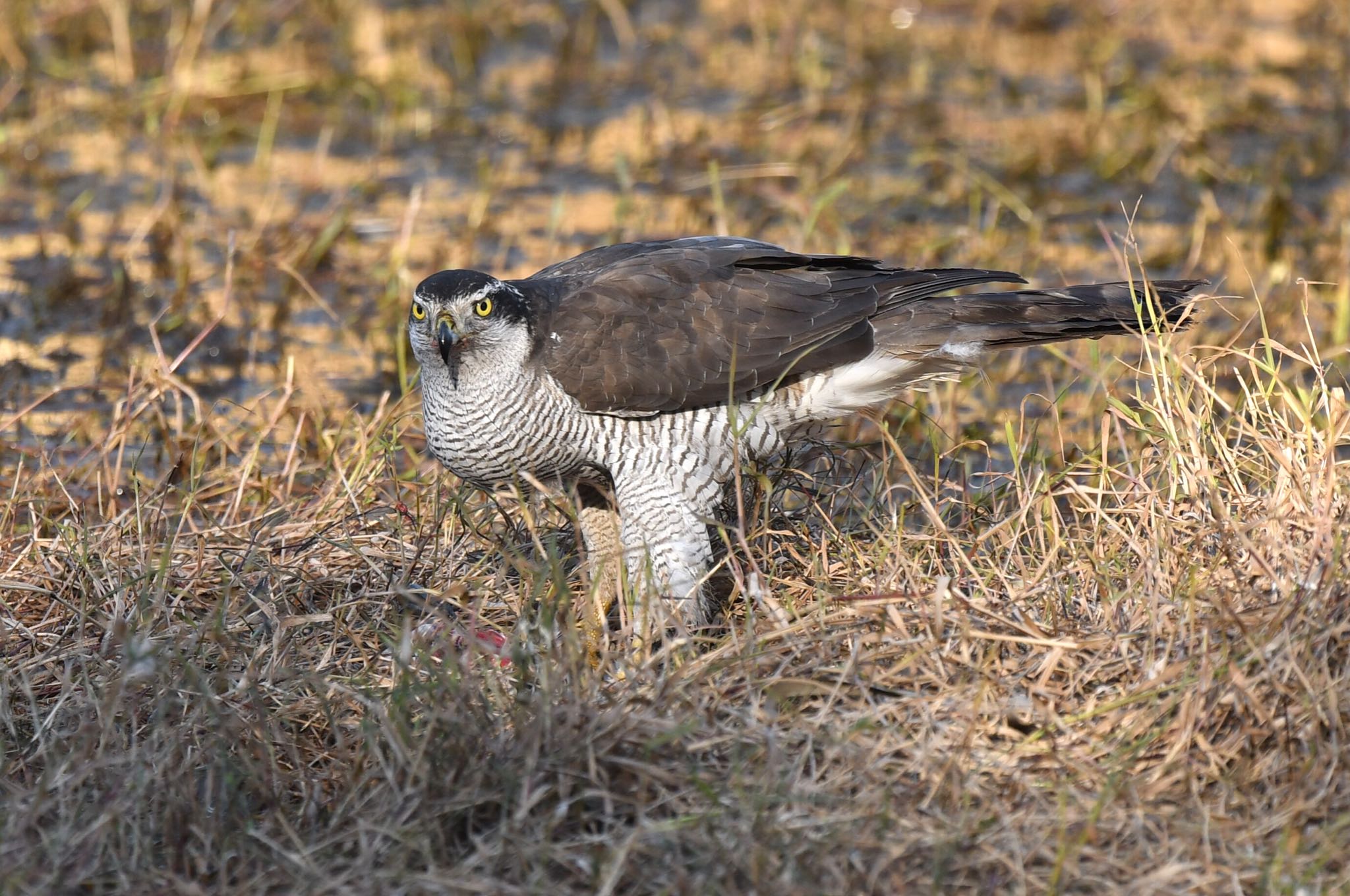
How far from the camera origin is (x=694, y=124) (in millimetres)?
8602

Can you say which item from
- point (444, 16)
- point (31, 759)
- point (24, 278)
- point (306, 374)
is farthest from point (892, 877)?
point (444, 16)

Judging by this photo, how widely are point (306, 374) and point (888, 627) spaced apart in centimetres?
294

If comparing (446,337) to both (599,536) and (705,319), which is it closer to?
(705,319)

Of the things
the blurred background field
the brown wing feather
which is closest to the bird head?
the brown wing feather

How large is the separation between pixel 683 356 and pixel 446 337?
0.61 metres

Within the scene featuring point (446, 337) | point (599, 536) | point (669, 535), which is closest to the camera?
point (446, 337)

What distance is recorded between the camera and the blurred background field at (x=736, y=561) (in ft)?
10.2

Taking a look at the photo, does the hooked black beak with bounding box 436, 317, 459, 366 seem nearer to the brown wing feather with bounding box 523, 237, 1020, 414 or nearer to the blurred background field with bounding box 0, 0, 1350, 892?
the brown wing feather with bounding box 523, 237, 1020, 414

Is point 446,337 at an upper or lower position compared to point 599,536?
upper

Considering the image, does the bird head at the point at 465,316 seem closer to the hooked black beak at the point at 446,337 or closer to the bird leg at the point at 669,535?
the hooked black beak at the point at 446,337

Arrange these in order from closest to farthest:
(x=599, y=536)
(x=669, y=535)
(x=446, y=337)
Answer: (x=446, y=337) < (x=669, y=535) < (x=599, y=536)

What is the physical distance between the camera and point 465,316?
4.01 metres

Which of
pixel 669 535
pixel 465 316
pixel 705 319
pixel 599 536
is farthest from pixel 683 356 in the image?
pixel 599 536

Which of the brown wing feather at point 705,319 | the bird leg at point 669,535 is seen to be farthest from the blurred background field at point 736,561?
the brown wing feather at point 705,319
